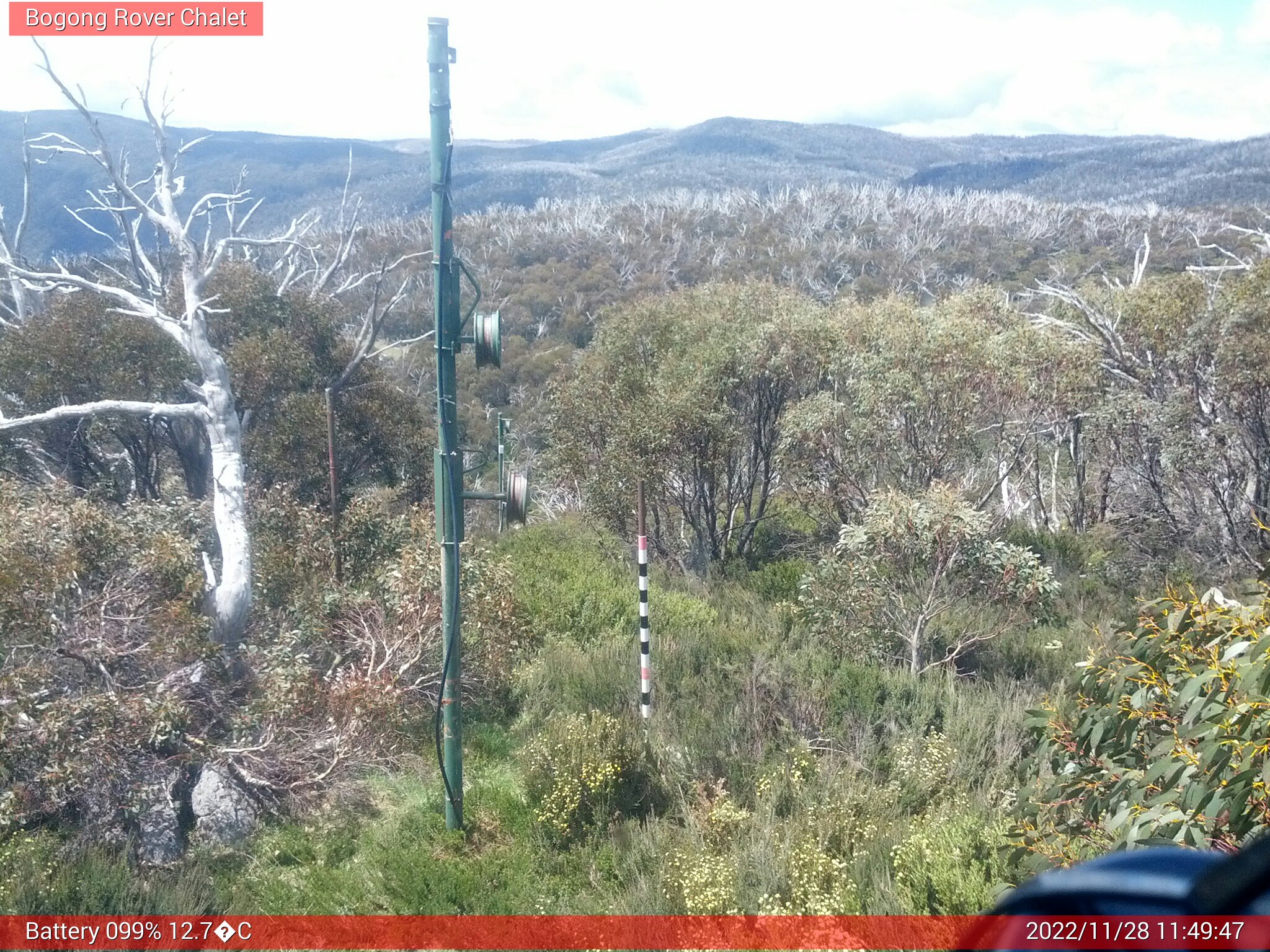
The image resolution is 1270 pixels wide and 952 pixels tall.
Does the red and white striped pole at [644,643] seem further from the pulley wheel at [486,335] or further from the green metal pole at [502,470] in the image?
the pulley wheel at [486,335]

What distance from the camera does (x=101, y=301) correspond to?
1062 cm

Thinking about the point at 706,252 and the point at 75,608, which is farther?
the point at 706,252

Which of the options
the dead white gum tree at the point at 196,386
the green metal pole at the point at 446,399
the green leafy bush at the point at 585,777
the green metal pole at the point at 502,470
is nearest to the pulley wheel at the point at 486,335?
the green metal pole at the point at 446,399

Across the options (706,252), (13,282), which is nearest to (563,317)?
(706,252)

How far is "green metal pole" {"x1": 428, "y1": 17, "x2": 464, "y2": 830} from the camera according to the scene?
4.64 meters

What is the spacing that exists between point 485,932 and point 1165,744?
3.09m

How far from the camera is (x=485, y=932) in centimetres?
428

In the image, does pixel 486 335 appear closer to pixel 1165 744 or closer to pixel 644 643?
pixel 644 643

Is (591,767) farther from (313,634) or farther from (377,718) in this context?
(313,634)

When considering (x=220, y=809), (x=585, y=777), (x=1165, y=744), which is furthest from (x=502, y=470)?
(x=1165, y=744)

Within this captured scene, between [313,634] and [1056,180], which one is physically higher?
[1056,180]

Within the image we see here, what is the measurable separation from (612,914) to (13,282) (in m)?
11.6

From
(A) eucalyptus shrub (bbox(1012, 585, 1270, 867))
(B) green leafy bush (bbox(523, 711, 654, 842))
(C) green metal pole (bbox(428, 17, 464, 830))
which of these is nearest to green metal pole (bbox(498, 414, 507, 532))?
(C) green metal pole (bbox(428, 17, 464, 830))

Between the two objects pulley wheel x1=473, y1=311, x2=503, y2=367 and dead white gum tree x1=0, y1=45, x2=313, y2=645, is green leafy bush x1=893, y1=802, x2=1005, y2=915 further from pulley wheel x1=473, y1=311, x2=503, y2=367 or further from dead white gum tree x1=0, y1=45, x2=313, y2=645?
dead white gum tree x1=0, y1=45, x2=313, y2=645
